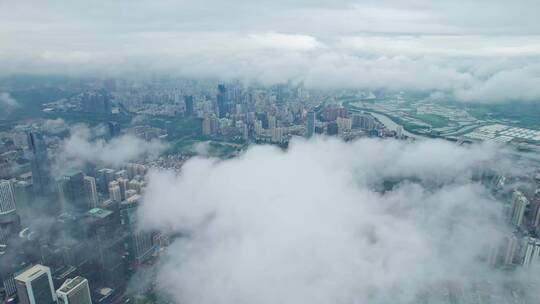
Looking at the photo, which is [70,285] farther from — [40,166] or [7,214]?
[40,166]

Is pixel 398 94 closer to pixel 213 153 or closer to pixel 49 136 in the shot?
pixel 213 153

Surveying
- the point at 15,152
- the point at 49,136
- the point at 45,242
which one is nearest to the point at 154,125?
the point at 49,136

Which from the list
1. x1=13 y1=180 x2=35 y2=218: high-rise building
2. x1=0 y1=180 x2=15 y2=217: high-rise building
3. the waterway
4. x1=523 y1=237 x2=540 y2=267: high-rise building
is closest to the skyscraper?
the waterway

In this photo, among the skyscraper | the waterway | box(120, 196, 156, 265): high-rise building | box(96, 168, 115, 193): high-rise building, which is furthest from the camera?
the skyscraper

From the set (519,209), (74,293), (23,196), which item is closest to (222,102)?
(23,196)

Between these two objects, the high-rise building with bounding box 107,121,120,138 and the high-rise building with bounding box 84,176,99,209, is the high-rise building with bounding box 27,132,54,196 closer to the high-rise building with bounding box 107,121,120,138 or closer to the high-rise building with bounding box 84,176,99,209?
the high-rise building with bounding box 84,176,99,209

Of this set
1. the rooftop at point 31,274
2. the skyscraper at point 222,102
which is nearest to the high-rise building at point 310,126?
the skyscraper at point 222,102

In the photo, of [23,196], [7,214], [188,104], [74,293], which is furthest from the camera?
[188,104]
